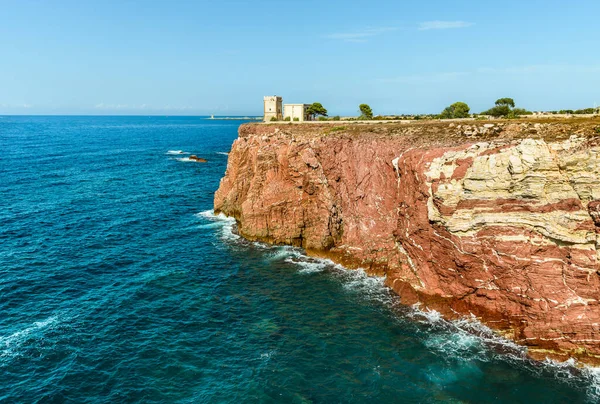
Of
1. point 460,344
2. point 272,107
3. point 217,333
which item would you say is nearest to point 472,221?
point 460,344

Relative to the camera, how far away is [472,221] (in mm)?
38281

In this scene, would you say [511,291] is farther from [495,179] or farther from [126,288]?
[126,288]

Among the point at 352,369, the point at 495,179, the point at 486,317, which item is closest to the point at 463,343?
the point at 486,317

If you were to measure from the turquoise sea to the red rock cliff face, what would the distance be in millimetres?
3113

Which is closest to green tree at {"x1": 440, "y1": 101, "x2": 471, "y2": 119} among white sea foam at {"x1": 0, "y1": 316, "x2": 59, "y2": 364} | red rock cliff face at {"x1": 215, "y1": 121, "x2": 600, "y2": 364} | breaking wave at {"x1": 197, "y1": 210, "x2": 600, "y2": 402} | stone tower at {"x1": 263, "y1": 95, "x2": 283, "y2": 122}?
red rock cliff face at {"x1": 215, "y1": 121, "x2": 600, "y2": 364}

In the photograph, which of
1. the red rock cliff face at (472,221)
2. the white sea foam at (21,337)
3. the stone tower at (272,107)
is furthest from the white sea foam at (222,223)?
the stone tower at (272,107)

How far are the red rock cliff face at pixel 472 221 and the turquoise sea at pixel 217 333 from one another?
3.11 metres

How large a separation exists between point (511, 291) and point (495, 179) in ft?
36.9

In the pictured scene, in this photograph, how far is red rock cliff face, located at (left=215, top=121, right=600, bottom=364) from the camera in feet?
112

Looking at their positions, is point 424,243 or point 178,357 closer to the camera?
point 178,357

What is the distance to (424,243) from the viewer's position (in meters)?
43.3

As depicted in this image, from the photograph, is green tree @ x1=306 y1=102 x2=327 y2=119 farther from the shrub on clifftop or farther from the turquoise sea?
the turquoise sea

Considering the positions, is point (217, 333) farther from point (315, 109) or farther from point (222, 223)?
point (315, 109)

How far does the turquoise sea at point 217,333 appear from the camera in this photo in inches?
1192
